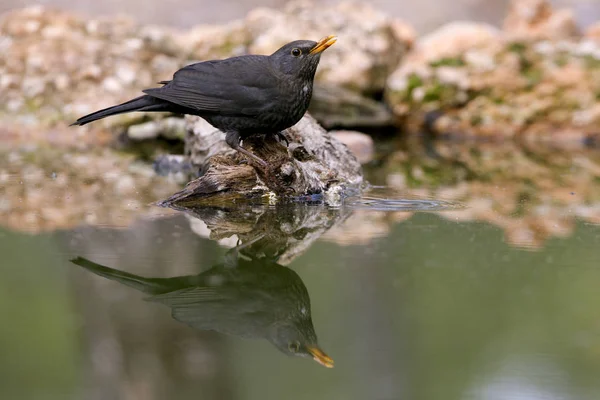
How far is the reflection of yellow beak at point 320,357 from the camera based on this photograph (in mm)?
2160

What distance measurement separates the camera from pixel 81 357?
2.19 m

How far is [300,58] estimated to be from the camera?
13.8 ft

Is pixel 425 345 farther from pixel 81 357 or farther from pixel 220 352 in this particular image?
pixel 81 357

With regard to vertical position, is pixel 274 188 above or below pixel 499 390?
below

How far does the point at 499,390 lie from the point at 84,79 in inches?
280

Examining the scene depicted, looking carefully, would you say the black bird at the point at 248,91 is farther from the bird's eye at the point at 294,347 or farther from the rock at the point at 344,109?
the rock at the point at 344,109

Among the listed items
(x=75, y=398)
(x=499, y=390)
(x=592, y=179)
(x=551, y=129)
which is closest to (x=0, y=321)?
(x=75, y=398)

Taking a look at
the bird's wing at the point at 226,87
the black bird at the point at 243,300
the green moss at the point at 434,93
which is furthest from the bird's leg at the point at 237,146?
the green moss at the point at 434,93

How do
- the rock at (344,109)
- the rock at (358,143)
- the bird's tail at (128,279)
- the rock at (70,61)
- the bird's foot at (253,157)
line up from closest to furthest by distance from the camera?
the bird's tail at (128,279) < the bird's foot at (253,157) < the rock at (358,143) < the rock at (344,109) < the rock at (70,61)

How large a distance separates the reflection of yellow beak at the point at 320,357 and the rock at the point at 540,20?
845 centimetres

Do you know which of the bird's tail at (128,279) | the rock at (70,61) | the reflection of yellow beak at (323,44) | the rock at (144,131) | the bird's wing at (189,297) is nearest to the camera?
the bird's wing at (189,297)

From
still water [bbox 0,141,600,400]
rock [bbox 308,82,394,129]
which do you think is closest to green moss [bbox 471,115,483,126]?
rock [bbox 308,82,394,129]

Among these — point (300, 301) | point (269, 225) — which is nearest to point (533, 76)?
point (269, 225)

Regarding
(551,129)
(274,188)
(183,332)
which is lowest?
(551,129)
